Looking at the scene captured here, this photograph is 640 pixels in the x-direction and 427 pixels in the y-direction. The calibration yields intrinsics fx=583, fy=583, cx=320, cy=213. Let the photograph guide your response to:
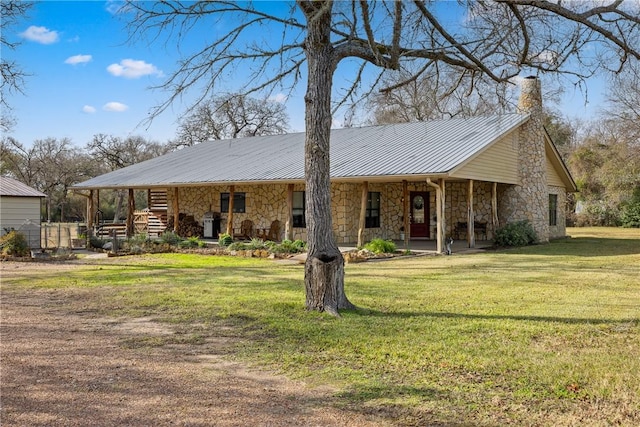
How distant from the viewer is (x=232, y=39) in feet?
26.9

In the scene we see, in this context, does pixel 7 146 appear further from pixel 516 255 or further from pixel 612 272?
pixel 612 272

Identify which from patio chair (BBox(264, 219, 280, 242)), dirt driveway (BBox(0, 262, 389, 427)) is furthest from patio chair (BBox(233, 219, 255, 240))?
dirt driveway (BBox(0, 262, 389, 427))

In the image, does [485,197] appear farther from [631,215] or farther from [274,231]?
[631,215]

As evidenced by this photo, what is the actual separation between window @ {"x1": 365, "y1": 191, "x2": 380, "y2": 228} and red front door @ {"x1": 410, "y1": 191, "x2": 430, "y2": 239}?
1.60 metres

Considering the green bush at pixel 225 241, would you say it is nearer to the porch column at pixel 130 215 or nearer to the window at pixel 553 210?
the porch column at pixel 130 215

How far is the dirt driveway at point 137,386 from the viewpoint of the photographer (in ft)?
13.4

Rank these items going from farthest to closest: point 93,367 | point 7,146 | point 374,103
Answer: point 7,146 < point 374,103 < point 93,367

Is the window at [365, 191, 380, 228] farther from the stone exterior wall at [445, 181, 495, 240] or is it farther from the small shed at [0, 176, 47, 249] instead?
the small shed at [0, 176, 47, 249]

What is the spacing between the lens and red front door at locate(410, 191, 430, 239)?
910 inches

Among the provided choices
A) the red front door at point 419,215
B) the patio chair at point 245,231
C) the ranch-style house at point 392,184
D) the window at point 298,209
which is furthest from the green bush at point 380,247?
the patio chair at point 245,231

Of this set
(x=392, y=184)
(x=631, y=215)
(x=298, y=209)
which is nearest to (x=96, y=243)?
(x=298, y=209)

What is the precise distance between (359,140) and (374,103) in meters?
13.8

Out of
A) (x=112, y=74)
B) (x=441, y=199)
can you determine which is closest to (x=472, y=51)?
(x=112, y=74)

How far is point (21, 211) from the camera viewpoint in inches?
785
